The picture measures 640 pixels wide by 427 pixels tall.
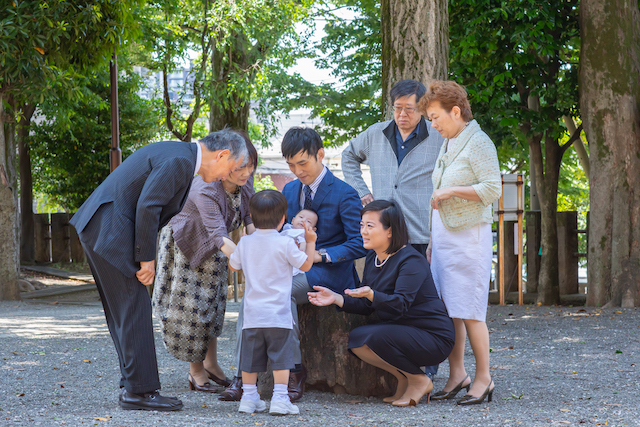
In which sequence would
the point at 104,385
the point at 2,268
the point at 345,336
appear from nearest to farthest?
the point at 345,336
the point at 104,385
the point at 2,268

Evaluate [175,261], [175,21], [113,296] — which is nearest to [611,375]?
[175,261]

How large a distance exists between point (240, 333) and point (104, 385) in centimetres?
164

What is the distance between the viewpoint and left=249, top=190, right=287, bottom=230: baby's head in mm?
3621

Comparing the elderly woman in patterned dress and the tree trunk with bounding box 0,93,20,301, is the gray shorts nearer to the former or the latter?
the elderly woman in patterned dress

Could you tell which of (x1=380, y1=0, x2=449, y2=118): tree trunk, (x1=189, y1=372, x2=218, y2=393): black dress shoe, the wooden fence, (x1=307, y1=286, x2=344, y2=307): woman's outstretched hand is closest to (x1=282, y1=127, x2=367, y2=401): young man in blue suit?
(x1=307, y1=286, x2=344, y2=307): woman's outstretched hand

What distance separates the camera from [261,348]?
365 cm

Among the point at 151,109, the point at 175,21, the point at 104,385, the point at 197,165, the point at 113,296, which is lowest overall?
the point at 104,385

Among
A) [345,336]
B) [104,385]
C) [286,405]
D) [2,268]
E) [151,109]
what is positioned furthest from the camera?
[151,109]

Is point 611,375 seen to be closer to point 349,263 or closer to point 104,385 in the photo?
point 349,263

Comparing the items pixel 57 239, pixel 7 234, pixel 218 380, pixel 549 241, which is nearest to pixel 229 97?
pixel 7 234

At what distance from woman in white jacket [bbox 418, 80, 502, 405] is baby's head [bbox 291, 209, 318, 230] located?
27.5 inches

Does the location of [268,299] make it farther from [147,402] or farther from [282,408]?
[147,402]

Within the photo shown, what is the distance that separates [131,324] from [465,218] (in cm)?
195

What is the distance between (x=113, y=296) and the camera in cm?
362
